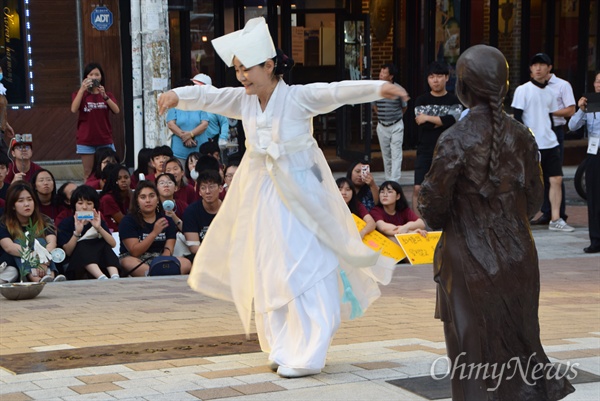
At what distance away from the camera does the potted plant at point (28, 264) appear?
30.0ft

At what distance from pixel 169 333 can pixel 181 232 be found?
3106 millimetres

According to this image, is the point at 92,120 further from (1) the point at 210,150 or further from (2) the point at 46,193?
(2) the point at 46,193

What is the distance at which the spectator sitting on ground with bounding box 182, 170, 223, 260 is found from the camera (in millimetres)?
10672

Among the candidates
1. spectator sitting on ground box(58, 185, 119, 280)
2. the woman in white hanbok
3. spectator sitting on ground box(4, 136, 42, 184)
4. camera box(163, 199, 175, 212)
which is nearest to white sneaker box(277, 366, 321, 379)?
the woman in white hanbok

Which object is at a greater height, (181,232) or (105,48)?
(105,48)

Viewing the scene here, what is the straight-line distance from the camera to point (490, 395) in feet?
15.5

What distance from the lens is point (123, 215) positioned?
37.1 feet

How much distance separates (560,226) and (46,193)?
6180 millimetres

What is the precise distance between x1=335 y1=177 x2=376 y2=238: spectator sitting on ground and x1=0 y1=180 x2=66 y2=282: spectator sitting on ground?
9.66 feet

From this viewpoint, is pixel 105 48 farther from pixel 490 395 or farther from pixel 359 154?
pixel 490 395

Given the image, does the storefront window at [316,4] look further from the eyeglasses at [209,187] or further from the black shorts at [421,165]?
the eyeglasses at [209,187]

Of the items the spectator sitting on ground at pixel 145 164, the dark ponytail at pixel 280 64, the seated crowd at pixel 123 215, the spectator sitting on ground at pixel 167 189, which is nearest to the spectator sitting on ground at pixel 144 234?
the seated crowd at pixel 123 215

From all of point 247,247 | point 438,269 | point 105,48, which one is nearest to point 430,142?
point 105,48

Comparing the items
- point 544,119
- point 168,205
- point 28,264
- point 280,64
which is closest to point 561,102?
point 544,119
